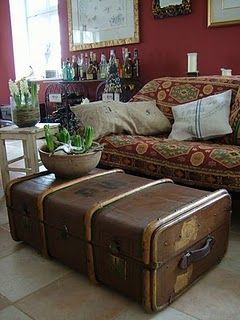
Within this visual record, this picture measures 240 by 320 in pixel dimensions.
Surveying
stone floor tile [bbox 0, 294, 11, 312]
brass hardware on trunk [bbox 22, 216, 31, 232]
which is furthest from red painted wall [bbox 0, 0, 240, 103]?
stone floor tile [bbox 0, 294, 11, 312]

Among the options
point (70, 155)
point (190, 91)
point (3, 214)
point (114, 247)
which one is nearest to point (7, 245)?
point (3, 214)

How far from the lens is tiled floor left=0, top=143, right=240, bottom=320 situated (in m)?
1.28

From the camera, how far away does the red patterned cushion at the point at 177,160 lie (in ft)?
5.83

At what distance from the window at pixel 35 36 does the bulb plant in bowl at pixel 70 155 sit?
316 cm

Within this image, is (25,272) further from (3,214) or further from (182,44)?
(182,44)

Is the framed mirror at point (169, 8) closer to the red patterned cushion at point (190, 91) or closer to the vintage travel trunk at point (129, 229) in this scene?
the red patterned cushion at point (190, 91)

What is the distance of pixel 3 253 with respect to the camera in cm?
176

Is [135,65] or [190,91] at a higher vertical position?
[135,65]

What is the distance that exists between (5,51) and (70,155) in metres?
4.25

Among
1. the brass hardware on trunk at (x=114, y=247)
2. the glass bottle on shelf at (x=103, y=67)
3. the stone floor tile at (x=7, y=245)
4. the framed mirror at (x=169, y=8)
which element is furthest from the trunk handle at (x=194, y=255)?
the glass bottle on shelf at (x=103, y=67)

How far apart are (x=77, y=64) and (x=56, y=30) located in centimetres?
103

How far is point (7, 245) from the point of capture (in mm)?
1850

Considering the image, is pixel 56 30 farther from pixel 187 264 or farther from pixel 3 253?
pixel 187 264

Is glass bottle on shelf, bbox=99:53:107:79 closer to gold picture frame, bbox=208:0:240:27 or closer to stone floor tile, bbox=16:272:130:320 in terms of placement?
gold picture frame, bbox=208:0:240:27
